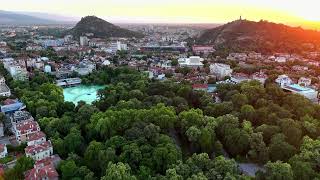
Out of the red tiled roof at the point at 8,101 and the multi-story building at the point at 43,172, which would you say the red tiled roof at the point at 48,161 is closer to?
the multi-story building at the point at 43,172

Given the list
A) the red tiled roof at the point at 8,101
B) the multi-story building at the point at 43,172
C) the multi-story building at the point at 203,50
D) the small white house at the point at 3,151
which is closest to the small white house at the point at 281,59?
the multi-story building at the point at 203,50

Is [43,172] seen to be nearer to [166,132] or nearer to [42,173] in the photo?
[42,173]

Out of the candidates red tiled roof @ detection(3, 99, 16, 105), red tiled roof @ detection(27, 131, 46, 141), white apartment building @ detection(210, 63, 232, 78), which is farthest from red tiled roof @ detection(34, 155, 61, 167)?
white apartment building @ detection(210, 63, 232, 78)

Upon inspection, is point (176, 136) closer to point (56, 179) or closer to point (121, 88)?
point (56, 179)

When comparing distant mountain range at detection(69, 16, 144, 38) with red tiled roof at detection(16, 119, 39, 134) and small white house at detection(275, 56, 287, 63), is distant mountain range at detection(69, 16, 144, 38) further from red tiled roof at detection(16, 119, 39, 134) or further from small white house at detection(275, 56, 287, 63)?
red tiled roof at detection(16, 119, 39, 134)

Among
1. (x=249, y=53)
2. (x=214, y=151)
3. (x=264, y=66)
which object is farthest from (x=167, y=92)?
(x=249, y=53)
